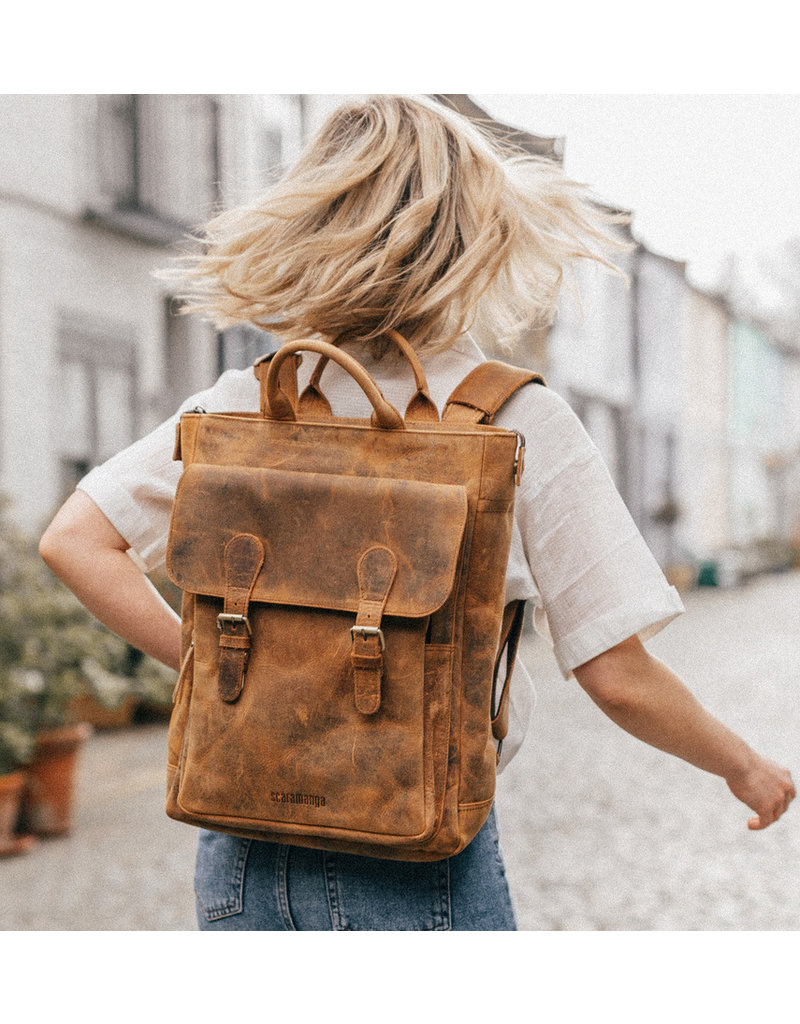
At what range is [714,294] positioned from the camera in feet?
12.9

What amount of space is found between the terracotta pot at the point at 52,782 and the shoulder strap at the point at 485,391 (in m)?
2.56

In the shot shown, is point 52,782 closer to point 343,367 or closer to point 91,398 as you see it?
point 91,398

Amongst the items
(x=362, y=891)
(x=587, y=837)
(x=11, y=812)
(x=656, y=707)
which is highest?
(x=656, y=707)

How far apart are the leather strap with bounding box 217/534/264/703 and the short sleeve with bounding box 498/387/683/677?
25cm

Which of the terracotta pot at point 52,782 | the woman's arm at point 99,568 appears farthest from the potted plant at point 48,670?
the woman's arm at point 99,568

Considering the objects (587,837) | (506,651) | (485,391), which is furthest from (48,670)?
(485,391)

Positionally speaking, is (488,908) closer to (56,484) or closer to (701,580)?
(56,484)

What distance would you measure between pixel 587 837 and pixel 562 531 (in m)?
2.77

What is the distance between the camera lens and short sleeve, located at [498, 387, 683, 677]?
0.91 m

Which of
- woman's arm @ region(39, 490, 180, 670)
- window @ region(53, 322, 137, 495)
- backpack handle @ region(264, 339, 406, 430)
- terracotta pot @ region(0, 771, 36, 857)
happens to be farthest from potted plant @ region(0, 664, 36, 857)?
backpack handle @ region(264, 339, 406, 430)

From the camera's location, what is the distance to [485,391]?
892 millimetres

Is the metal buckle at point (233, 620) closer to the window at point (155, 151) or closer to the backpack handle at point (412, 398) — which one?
the backpack handle at point (412, 398)

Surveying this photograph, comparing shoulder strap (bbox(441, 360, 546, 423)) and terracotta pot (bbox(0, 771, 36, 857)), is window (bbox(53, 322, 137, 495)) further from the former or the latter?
shoulder strap (bbox(441, 360, 546, 423))

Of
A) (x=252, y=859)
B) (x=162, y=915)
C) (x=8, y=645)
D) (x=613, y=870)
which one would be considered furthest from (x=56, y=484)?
(x=252, y=859)
